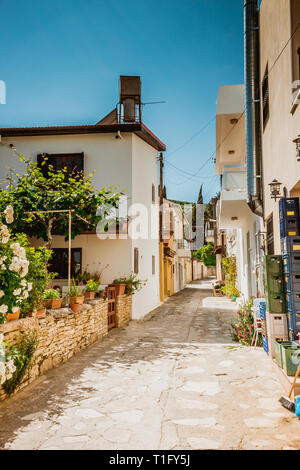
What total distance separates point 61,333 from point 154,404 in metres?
2.68

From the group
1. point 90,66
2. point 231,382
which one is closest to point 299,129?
point 231,382

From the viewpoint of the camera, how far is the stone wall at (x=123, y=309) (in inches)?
418

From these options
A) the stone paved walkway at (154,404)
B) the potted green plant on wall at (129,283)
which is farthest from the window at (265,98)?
the potted green plant on wall at (129,283)

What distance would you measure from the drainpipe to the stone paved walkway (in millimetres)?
4032

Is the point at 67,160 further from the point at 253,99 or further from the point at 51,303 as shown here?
the point at 51,303

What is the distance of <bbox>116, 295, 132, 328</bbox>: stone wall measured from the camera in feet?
34.8

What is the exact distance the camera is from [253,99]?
8.41 metres

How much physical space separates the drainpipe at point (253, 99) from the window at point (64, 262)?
22.0 ft

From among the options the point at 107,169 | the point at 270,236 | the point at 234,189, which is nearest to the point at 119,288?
the point at 107,169

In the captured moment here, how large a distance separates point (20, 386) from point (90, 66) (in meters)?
8.50

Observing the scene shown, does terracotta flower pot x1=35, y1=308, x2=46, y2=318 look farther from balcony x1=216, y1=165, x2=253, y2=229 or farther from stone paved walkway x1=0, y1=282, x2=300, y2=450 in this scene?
balcony x1=216, y1=165, x2=253, y2=229

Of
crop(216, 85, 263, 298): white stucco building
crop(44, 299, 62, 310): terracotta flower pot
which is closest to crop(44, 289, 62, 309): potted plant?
crop(44, 299, 62, 310): terracotta flower pot

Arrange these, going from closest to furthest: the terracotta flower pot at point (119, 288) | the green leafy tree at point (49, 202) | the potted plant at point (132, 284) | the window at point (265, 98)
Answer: the window at point (265, 98)
the green leafy tree at point (49, 202)
the terracotta flower pot at point (119, 288)
the potted plant at point (132, 284)

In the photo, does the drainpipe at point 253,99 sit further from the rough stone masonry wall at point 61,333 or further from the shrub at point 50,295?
the shrub at point 50,295
